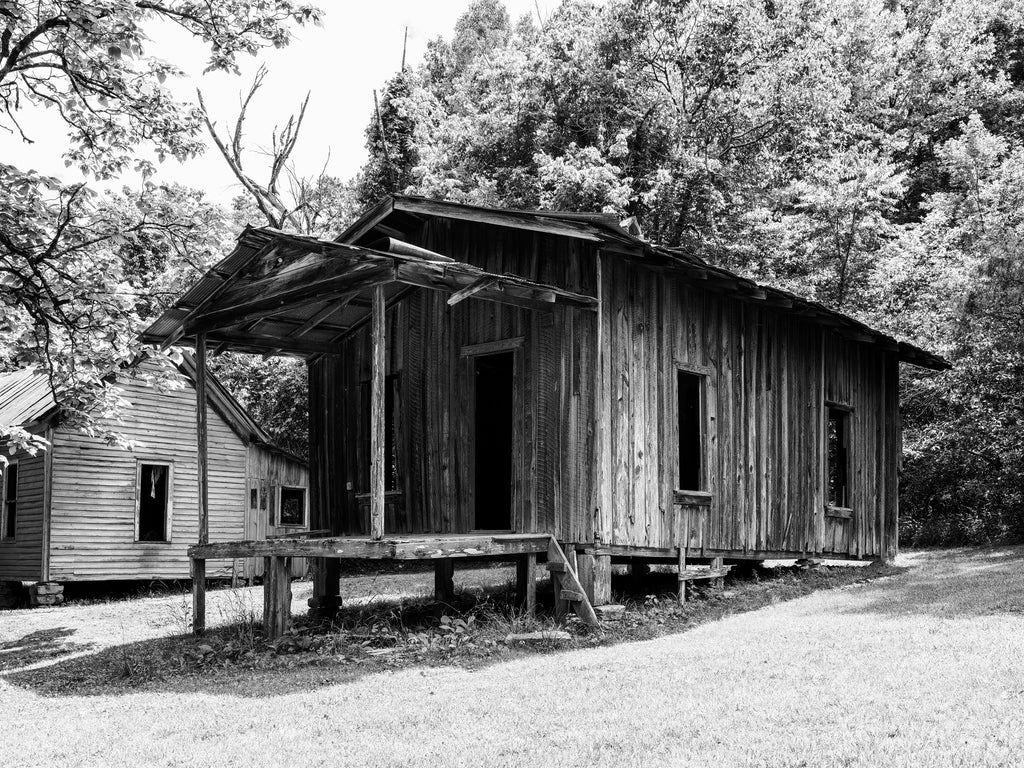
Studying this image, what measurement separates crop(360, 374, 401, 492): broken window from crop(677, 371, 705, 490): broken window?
4349 millimetres

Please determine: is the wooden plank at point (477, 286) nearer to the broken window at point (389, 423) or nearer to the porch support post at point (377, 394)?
the porch support post at point (377, 394)

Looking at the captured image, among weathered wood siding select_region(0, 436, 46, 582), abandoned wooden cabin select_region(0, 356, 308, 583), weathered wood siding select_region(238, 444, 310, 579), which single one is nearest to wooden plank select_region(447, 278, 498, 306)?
abandoned wooden cabin select_region(0, 356, 308, 583)

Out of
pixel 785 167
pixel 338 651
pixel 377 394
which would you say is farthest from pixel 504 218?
pixel 785 167

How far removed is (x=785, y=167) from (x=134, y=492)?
2040cm

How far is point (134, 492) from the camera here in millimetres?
23969

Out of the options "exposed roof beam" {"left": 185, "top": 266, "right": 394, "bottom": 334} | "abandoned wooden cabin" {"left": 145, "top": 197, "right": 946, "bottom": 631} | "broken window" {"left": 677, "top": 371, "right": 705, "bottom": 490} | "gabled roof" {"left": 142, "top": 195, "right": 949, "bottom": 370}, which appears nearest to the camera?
"exposed roof beam" {"left": 185, "top": 266, "right": 394, "bottom": 334}

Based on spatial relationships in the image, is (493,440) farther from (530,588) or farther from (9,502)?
(9,502)

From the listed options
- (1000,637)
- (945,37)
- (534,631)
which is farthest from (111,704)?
(945,37)

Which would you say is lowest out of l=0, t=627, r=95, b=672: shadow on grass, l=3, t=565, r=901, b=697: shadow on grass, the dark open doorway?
l=0, t=627, r=95, b=672: shadow on grass

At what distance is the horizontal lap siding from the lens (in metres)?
22.9

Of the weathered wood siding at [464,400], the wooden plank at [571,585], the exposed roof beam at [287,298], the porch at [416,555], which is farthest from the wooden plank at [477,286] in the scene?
the wooden plank at [571,585]

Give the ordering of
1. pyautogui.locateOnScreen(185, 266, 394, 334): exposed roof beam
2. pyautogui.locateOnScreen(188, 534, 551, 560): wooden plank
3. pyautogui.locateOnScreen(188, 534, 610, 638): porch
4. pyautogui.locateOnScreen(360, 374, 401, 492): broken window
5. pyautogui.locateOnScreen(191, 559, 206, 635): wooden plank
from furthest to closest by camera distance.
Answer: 1. pyautogui.locateOnScreen(360, 374, 401, 492): broken window
2. pyautogui.locateOnScreen(191, 559, 206, 635): wooden plank
3. pyautogui.locateOnScreen(185, 266, 394, 334): exposed roof beam
4. pyautogui.locateOnScreen(188, 534, 610, 638): porch
5. pyautogui.locateOnScreen(188, 534, 551, 560): wooden plank

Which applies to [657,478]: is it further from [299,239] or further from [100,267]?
[100,267]

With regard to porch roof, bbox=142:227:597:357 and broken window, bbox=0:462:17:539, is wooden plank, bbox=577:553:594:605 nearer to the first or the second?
porch roof, bbox=142:227:597:357
